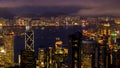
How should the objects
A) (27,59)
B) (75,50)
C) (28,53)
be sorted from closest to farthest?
(27,59) → (28,53) → (75,50)

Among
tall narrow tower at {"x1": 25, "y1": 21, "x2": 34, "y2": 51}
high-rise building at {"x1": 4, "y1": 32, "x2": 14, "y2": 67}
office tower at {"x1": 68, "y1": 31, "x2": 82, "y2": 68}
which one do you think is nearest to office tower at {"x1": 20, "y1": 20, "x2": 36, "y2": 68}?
tall narrow tower at {"x1": 25, "y1": 21, "x2": 34, "y2": 51}

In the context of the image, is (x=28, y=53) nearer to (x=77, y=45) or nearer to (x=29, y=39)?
(x=29, y=39)

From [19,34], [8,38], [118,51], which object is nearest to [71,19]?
[118,51]

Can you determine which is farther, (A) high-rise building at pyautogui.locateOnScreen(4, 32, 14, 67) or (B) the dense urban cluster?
(A) high-rise building at pyautogui.locateOnScreen(4, 32, 14, 67)

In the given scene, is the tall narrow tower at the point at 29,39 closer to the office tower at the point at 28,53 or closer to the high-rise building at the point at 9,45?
the office tower at the point at 28,53

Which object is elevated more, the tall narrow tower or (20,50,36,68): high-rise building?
the tall narrow tower

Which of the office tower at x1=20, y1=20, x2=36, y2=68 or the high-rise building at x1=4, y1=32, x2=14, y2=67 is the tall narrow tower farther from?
the high-rise building at x1=4, y1=32, x2=14, y2=67

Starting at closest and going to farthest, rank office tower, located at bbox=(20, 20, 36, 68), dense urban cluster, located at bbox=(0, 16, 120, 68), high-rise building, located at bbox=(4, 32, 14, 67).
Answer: office tower, located at bbox=(20, 20, 36, 68)
dense urban cluster, located at bbox=(0, 16, 120, 68)
high-rise building, located at bbox=(4, 32, 14, 67)

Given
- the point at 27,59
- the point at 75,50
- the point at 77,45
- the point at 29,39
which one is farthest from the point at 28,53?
the point at 77,45

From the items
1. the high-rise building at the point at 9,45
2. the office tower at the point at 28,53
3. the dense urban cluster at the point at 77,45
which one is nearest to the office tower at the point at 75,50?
the dense urban cluster at the point at 77,45

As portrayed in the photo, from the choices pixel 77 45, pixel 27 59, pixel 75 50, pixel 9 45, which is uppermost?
pixel 77 45

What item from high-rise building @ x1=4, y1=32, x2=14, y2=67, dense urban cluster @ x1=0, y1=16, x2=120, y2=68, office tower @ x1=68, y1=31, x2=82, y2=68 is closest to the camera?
office tower @ x1=68, y1=31, x2=82, y2=68
